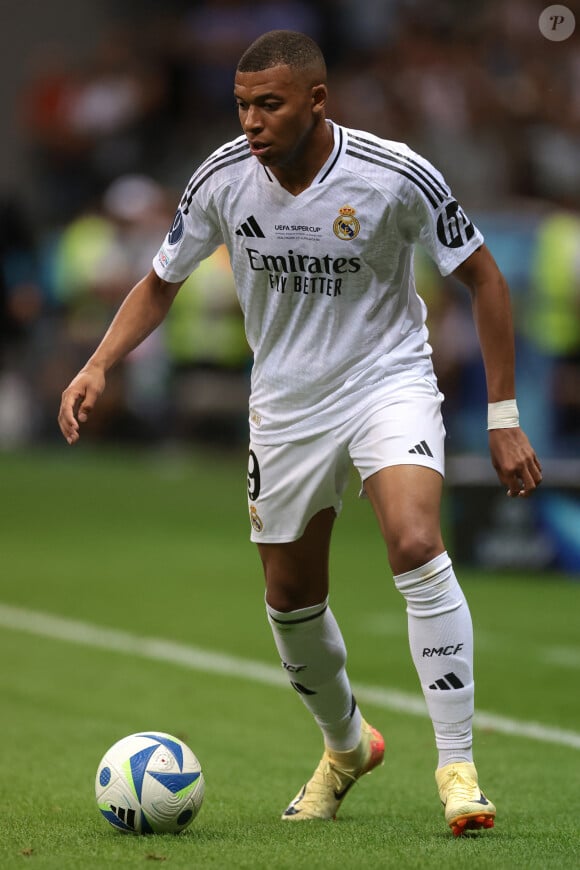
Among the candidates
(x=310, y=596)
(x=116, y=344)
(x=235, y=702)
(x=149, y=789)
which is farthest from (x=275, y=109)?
(x=235, y=702)

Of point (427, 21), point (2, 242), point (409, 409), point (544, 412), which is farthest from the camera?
point (427, 21)

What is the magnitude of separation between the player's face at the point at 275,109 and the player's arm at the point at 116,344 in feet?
2.38

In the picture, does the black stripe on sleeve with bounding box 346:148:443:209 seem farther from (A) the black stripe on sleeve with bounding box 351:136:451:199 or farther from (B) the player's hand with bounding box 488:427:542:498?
(B) the player's hand with bounding box 488:427:542:498

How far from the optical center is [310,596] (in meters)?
5.66

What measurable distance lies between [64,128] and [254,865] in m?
21.9

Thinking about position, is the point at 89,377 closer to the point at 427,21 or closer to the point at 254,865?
the point at 254,865

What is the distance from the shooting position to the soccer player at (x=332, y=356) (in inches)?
206

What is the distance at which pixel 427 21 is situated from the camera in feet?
75.9

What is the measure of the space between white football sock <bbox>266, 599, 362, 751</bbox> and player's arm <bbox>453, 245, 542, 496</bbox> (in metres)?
0.82

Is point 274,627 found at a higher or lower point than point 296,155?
lower

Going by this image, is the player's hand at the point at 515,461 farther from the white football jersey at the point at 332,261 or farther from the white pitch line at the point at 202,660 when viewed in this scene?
the white pitch line at the point at 202,660

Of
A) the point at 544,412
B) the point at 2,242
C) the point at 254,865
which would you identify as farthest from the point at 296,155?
the point at 2,242

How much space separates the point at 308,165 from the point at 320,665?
1.66m

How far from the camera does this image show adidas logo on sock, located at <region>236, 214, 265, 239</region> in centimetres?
552
